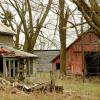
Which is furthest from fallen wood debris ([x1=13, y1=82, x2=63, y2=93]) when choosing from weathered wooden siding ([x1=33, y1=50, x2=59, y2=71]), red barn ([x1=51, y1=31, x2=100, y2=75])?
weathered wooden siding ([x1=33, y1=50, x2=59, y2=71])

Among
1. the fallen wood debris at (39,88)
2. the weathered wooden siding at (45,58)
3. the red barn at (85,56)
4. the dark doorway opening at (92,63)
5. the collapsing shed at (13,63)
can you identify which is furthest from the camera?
the weathered wooden siding at (45,58)

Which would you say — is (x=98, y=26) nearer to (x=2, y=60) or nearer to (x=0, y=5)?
(x=2, y=60)

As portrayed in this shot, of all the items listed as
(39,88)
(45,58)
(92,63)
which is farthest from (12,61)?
(45,58)

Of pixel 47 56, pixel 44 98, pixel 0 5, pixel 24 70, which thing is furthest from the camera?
pixel 47 56

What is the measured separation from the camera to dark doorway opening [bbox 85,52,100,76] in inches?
1794

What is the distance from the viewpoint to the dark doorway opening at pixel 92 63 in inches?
1794

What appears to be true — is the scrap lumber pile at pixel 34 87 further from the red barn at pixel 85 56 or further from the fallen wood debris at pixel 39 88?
the red barn at pixel 85 56

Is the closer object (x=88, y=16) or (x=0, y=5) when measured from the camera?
(x=88, y=16)

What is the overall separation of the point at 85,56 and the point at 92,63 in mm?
1193

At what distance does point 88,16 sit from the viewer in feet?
44.0

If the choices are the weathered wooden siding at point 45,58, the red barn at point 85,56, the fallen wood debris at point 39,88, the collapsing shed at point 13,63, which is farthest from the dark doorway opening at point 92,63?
the fallen wood debris at point 39,88

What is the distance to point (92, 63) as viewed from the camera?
46531mm

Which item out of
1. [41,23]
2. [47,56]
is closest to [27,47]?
[41,23]

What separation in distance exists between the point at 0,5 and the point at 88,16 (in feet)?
125
